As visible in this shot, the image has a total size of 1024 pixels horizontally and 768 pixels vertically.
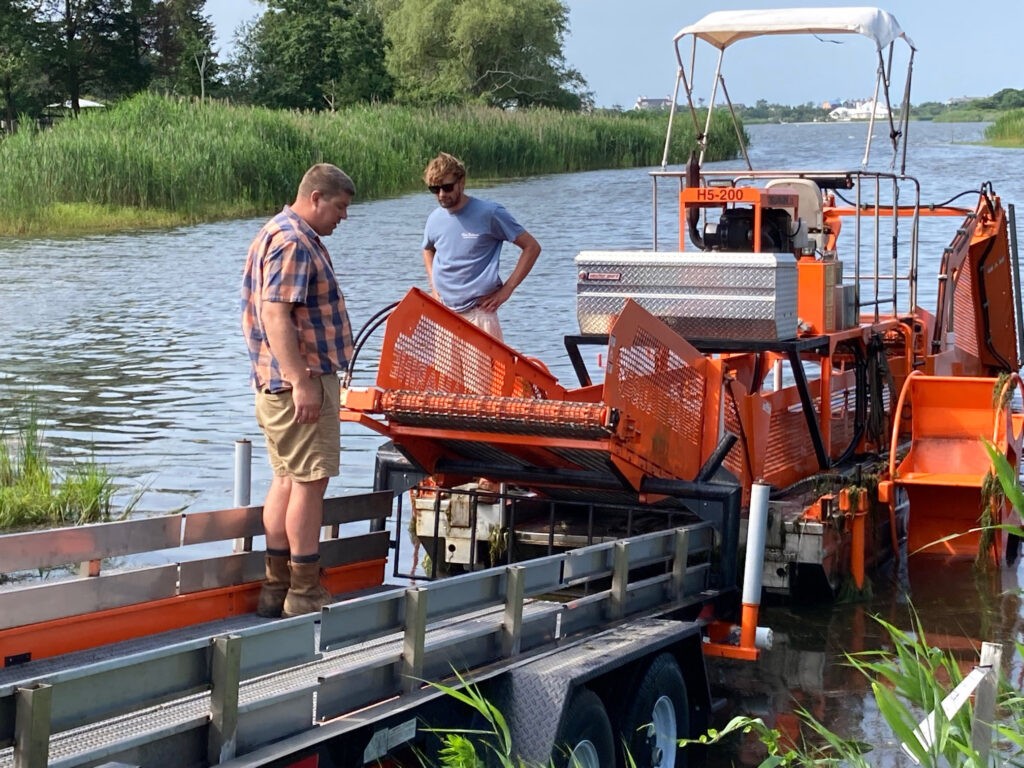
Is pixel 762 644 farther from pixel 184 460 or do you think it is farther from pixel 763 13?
pixel 184 460

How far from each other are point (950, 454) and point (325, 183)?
16.4 ft

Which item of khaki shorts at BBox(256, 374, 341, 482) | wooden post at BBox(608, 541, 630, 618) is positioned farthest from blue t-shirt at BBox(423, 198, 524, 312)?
wooden post at BBox(608, 541, 630, 618)

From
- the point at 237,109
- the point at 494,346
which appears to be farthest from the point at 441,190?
the point at 237,109

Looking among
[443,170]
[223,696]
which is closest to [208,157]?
[443,170]

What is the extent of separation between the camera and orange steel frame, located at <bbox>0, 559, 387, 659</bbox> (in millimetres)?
5090

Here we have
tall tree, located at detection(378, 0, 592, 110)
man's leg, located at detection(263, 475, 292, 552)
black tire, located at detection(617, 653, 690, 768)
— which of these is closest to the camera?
black tire, located at detection(617, 653, 690, 768)

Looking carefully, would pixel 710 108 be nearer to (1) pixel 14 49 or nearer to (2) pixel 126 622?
(2) pixel 126 622

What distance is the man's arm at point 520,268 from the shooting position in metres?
7.98

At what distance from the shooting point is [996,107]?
15550 cm

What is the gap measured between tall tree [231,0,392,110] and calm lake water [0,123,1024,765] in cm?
4042

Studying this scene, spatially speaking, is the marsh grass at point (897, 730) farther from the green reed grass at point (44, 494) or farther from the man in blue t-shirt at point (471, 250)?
the green reed grass at point (44, 494)

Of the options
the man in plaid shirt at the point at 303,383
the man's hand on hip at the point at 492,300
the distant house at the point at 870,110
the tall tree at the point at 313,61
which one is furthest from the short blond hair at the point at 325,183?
the tall tree at the point at 313,61

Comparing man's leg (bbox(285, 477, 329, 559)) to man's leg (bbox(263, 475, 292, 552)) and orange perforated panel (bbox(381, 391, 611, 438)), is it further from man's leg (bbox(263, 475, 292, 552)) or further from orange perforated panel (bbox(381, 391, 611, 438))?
orange perforated panel (bbox(381, 391, 611, 438))

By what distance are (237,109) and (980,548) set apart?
3198 cm
